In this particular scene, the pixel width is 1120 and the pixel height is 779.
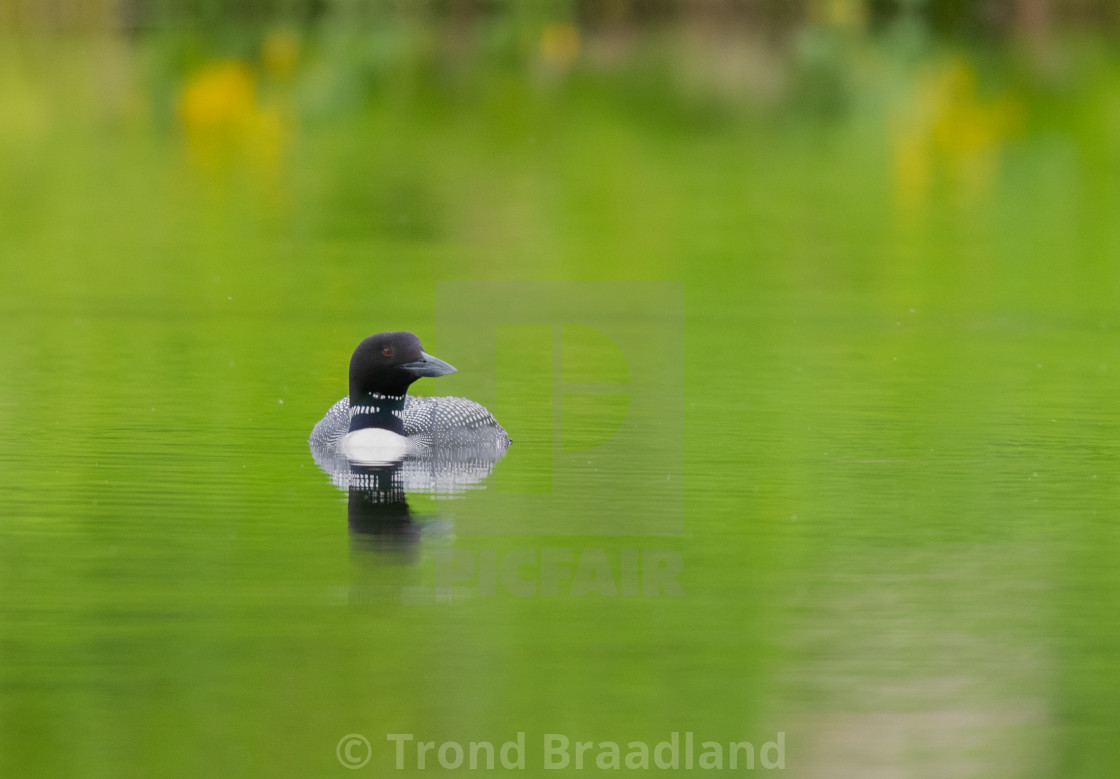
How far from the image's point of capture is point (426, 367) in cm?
980

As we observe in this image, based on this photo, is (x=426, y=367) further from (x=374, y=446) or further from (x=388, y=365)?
(x=374, y=446)

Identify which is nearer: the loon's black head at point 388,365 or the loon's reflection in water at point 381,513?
the loon's reflection in water at point 381,513

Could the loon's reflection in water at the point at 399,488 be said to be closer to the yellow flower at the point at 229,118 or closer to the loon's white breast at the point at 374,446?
the loon's white breast at the point at 374,446

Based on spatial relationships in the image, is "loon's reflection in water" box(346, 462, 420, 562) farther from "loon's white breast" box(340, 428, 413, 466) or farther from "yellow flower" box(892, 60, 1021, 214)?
"yellow flower" box(892, 60, 1021, 214)

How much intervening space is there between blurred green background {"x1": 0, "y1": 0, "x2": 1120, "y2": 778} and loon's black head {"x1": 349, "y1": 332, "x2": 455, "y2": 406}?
0.41 metres

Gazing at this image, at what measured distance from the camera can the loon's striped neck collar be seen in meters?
9.72

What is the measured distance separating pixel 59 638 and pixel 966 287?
10593mm

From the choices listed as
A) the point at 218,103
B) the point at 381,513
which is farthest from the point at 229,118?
the point at 381,513

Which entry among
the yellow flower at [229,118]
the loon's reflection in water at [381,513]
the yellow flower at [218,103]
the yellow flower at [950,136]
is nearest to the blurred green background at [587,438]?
the loon's reflection in water at [381,513]

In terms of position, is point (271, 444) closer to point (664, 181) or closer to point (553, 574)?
point (553, 574)

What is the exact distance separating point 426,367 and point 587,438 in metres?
0.78

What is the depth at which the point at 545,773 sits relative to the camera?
576cm

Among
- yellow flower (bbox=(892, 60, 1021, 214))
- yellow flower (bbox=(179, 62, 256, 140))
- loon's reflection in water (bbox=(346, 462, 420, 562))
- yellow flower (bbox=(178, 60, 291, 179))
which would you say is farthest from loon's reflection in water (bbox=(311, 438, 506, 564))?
yellow flower (bbox=(179, 62, 256, 140))

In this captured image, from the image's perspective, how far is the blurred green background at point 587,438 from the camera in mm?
6172
